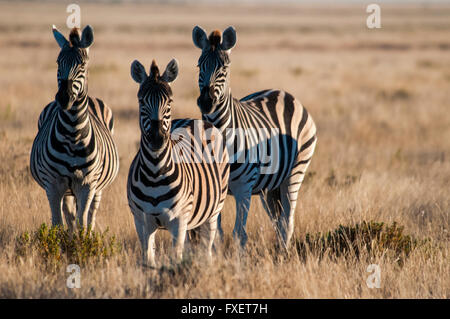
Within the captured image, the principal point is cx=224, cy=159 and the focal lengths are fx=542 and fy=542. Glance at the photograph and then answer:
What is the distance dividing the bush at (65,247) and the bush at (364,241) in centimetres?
224

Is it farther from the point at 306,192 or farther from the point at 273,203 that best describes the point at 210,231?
the point at 306,192

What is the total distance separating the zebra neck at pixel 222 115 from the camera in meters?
5.99

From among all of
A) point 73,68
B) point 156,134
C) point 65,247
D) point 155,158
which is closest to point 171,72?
point 156,134

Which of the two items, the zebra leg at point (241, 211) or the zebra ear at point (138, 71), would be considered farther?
the zebra leg at point (241, 211)

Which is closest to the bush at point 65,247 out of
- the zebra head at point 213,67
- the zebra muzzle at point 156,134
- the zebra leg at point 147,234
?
the zebra leg at point 147,234

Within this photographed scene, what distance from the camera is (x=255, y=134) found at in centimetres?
631

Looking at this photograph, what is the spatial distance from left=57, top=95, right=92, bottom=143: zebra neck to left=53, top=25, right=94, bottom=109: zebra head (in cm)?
10

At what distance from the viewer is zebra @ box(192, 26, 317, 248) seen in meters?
5.86

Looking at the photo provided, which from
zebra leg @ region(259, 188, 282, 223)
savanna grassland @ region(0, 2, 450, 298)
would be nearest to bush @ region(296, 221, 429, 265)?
savanna grassland @ region(0, 2, 450, 298)

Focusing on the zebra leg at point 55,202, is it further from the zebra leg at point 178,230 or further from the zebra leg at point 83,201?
the zebra leg at point 178,230

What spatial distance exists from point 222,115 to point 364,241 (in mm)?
2226

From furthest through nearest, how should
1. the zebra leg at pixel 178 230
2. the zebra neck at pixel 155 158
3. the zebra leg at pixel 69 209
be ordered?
the zebra leg at pixel 69 209, the zebra leg at pixel 178 230, the zebra neck at pixel 155 158

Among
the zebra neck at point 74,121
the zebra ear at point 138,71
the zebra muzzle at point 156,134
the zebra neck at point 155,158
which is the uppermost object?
the zebra ear at point 138,71

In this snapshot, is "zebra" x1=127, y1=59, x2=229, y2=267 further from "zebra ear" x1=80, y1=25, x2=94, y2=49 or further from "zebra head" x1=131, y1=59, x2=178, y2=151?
"zebra ear" x1=80, y1=25, x2=94, y2=49
